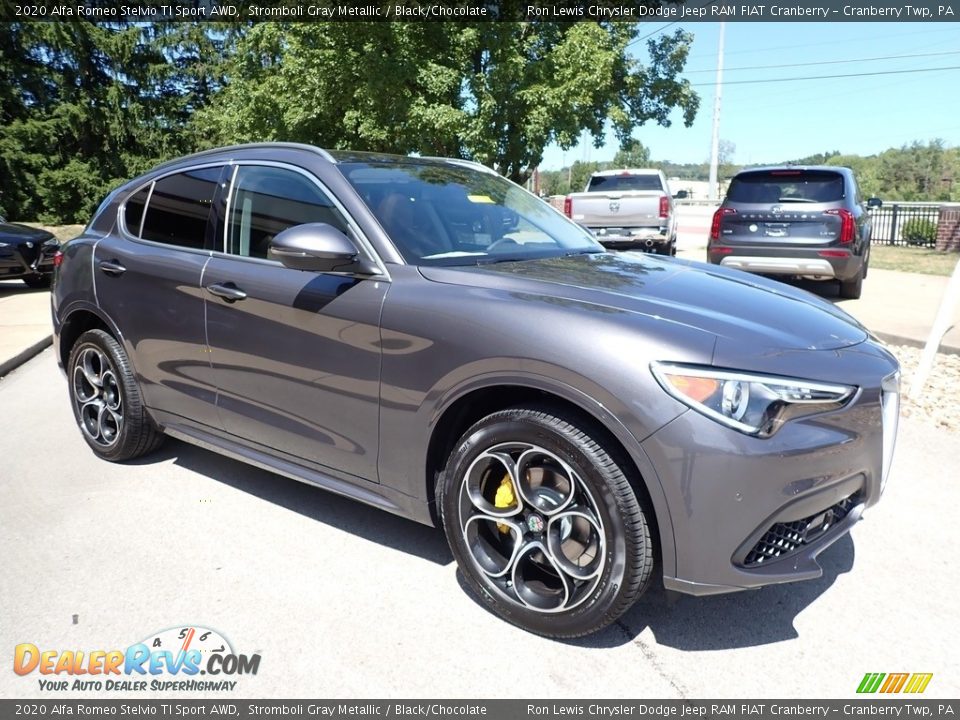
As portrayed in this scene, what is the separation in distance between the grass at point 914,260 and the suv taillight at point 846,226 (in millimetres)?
4988

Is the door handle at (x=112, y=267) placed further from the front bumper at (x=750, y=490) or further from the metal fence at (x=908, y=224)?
the metal fence at (x=908, y=224)

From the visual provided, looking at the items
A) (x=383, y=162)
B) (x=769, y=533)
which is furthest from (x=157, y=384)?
(x=769, y=533)

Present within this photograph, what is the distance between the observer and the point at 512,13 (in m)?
15.4

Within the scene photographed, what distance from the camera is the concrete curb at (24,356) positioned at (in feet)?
23.5

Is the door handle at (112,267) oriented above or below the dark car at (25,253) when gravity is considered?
above

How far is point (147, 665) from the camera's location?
99.3 inches

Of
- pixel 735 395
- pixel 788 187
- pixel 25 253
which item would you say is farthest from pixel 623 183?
pixel 735 395

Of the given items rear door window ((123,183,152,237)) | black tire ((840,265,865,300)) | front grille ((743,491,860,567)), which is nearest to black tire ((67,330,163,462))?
rear door window ((123,183,152,237))

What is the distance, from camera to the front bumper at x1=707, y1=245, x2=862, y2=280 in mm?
9539

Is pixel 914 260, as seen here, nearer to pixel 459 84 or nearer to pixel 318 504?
pixel 459 84

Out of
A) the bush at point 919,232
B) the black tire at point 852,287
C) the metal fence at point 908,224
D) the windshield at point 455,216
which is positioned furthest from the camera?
the metal fence at point 908,224

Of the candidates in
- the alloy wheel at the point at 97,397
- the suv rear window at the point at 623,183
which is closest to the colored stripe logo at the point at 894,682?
the alloy wheel at the point at 97,397

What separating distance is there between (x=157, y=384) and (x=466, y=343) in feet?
7.03

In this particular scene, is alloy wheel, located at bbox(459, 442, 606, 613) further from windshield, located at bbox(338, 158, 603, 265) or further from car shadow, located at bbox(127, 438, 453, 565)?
windshield, located at bbox(338, 158, 603, 265)
